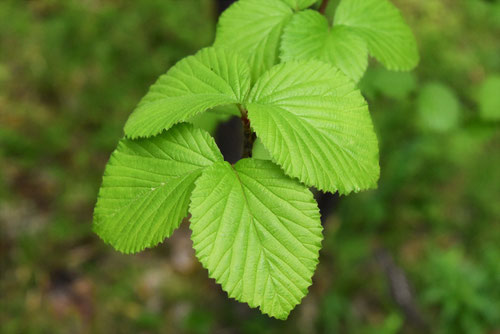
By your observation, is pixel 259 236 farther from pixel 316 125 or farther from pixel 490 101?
pixel 490 101

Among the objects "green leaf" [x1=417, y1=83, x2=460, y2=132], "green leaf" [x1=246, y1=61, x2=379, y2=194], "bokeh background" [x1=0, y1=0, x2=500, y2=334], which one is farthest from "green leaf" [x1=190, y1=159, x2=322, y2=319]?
"green leaf" [x1=417, y1=83, x2=460, y2=132]

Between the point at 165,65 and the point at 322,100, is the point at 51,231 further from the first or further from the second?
the point at 322,100

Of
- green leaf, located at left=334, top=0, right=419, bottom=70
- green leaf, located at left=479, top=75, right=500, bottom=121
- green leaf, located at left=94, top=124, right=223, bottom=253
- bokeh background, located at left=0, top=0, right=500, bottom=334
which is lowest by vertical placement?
bokeh background, located at left=0, top=0, right=500, bottom=334

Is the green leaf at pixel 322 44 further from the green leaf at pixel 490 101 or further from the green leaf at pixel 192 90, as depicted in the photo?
the green leaf at pixel 490 101

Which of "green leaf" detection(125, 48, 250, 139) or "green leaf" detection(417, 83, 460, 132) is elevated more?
"green leaf" detection(125, 48, 250, 139)

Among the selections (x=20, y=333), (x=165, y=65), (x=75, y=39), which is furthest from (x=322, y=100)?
(x=75, y=39)

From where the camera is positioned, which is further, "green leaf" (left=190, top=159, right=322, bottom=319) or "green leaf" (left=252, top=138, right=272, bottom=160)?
"green leaf" (left=252, top=138, right=272, bottom=160)

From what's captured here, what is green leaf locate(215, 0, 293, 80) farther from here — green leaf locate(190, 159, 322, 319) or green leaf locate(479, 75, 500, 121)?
green leaf locate(479, 75, 500, 121)

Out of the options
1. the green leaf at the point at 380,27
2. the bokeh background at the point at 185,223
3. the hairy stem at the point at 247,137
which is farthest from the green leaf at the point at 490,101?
the hairy stem at the point at 247,137
